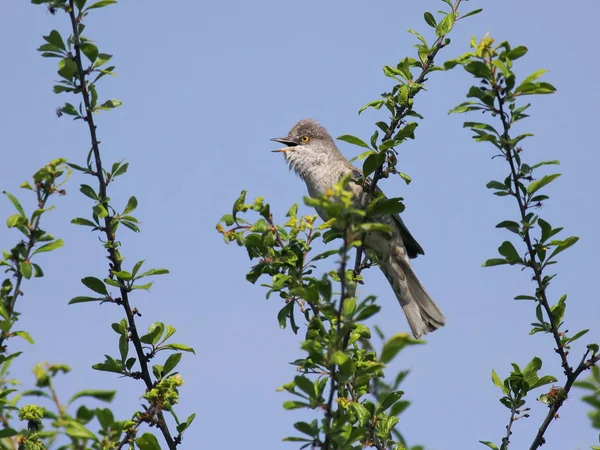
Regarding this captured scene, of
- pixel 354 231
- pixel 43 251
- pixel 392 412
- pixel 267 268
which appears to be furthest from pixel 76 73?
pixel 392 412

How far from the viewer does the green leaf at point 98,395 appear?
8.61ft

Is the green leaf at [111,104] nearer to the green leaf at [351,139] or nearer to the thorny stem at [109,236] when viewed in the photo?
the thorny stem at [109,236]

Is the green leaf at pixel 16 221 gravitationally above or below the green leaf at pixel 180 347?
above

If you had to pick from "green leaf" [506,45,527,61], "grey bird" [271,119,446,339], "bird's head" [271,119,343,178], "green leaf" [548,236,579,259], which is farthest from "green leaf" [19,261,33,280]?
"bird's head" [271,119,343,178]

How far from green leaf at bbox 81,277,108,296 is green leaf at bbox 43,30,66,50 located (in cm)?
109

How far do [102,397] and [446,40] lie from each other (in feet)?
Result: 10.6

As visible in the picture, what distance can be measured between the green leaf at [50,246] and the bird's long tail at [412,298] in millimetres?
4959

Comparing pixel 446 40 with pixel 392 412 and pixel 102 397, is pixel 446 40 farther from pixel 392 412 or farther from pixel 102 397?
pixel 102 397

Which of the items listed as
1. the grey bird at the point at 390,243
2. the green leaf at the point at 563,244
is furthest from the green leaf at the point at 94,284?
the grey bird at the point at 390,243

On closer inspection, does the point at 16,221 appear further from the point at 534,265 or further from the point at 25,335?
the point at 534,265

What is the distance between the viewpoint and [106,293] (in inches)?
162

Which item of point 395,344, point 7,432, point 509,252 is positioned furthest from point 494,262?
point 7,432

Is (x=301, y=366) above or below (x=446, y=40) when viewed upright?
below

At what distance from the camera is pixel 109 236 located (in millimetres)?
4035
